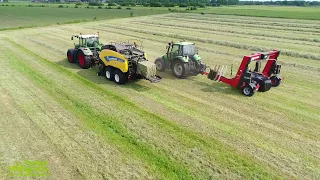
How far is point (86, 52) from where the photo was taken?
16234mm

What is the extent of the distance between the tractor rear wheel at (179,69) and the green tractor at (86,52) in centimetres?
461

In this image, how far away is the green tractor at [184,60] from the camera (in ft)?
47.0

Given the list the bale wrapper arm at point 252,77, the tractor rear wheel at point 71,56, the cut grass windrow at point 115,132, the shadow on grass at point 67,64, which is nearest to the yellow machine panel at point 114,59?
the cut grass windrow at point 115,132

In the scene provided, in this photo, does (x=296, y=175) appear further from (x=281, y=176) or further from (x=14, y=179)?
(x=14, y=179)

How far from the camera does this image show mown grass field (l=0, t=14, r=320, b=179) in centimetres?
731

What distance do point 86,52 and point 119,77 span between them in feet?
13.2

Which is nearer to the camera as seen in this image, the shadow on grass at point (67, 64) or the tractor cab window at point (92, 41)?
the shadow on grass at point (67, 64)

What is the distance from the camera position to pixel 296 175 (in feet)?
23.1

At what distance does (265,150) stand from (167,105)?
14.5 feet

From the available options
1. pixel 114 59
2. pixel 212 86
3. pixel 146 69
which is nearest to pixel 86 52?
pixel 114 59

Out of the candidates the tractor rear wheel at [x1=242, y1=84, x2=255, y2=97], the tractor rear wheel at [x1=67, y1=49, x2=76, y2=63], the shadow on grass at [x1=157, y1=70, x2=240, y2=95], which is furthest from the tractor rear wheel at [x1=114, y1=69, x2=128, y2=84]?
the tractor rear wheel at [x1=242, y1=84, x2=255, y2=97]

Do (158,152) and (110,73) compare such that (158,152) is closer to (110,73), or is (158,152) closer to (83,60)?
(110,73)

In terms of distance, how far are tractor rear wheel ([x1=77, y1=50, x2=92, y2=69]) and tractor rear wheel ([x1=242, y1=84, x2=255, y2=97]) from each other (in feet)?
29.7

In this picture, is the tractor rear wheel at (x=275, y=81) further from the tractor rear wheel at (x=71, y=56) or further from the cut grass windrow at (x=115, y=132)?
the tractor rear wheel at (x=71, y=56)
